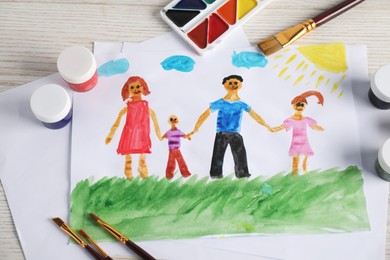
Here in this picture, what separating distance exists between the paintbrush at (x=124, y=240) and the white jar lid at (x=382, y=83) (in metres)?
0.40

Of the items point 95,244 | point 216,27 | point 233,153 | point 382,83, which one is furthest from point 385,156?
point 95,244

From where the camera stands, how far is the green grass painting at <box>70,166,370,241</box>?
823mm

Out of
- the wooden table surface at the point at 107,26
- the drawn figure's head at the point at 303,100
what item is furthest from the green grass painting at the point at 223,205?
the wooden table surface at the point at 107,26

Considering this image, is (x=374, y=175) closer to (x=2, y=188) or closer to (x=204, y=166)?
(x=204, y=166)

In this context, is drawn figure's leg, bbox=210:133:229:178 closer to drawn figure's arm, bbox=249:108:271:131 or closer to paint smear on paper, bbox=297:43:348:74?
drawn figure's arm, bbox=249:108:271:131

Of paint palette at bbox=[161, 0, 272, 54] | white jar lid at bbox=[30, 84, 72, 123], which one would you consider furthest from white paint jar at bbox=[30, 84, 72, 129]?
paint palette at bbox=[161, 0, 272, 54]

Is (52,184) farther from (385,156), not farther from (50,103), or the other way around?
(385,156)

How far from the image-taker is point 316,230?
82cm

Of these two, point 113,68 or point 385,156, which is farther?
point 113,68

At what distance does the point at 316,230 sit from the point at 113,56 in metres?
0.41

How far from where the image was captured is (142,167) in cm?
86

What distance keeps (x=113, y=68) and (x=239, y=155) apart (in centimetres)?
24

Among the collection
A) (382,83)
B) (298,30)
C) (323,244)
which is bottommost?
(323,244)

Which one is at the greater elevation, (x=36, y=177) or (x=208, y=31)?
(x=208, y=31)
